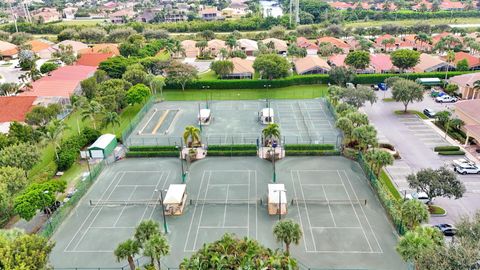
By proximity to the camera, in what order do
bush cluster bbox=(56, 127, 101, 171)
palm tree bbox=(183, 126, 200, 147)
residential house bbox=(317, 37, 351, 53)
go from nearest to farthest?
bush cluster bbox=(56, 127, 101, 171) < palm tree bbox=(183, 126, 200, 147) < residential house bbox=(317, 37, 351, 53)

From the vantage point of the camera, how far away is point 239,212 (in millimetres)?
35531

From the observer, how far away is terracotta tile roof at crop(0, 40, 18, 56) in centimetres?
10324

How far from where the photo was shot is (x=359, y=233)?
32219 millimetres

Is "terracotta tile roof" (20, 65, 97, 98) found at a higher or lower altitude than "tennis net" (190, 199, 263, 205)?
higher

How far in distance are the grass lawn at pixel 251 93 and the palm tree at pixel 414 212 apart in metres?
40.7

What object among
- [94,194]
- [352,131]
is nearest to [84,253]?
[94,194]

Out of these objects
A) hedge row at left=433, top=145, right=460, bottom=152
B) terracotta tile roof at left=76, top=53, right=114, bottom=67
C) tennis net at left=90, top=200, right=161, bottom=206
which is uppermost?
terracotta tile roof at left=76, top=53, right=114, bottom=67

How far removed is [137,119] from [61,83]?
18.6m

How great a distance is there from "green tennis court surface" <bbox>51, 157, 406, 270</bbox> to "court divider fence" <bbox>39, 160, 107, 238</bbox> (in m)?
0.69

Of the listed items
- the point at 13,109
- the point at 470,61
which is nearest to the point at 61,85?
the point at 13,109

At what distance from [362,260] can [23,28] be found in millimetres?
153752

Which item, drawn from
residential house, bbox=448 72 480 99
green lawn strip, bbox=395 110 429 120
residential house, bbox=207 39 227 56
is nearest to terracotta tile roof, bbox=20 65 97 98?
residential house, bbox=207 39 227 56

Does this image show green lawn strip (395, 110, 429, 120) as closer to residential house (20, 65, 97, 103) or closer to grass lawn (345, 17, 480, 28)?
A: residential house (20, 65, 97, 103)

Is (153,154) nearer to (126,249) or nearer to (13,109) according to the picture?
(126,249)
